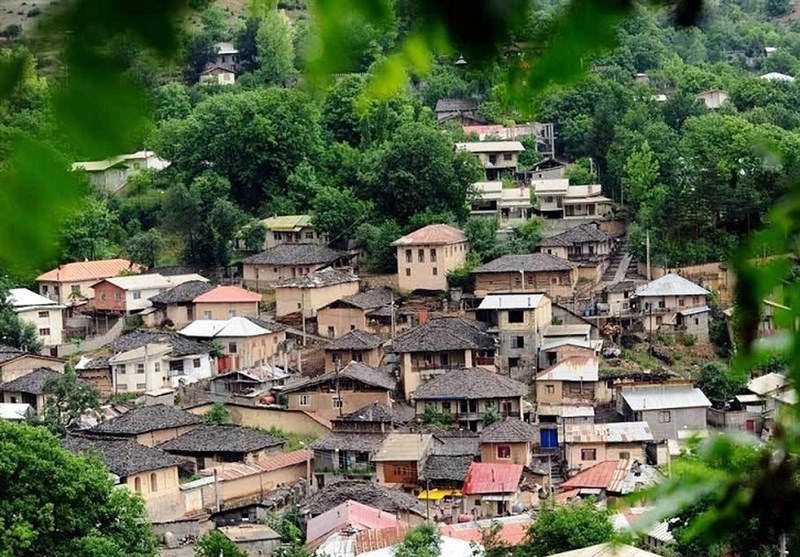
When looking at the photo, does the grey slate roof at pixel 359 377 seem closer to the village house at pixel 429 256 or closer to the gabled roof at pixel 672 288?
the village house at pixel 429 256

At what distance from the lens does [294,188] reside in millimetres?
15539

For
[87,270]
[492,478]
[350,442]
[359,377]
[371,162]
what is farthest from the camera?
[371,162]

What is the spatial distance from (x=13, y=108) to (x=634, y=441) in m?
9.63

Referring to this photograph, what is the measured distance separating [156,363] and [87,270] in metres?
2.68

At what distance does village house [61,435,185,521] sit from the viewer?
9469 millimetres

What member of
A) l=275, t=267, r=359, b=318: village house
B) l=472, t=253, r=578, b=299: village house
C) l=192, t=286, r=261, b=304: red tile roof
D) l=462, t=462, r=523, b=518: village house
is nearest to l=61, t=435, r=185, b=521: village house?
l=462, t=462, r=523, b=518: village house

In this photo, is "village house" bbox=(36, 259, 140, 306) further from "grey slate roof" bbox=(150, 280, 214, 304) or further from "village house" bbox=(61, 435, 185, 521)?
"village house" bbox=(61, 435, 185, 521)

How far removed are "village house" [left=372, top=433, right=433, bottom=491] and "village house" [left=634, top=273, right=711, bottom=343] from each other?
11.7 feet

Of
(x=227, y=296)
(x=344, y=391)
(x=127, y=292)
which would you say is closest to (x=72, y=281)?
(x=127, y=292)

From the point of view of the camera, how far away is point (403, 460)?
9969mm

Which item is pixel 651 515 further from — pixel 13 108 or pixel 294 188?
pixel 294 188

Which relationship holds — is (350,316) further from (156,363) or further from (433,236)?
(156,363)

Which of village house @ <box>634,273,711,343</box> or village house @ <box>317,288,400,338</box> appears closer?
village house @ <box>634,273,711,343</box>

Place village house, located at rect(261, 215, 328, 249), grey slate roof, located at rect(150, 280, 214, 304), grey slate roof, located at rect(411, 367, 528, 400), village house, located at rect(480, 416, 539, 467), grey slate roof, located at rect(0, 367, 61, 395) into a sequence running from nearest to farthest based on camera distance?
village house, located at rect(480, 416, 539, 467) < grey slate roof, located at rect(411, 367, 528, 400) < grey slate roof, located at rect(0, 367, 61, 395) < grey slate roof, located at rect(150, 280, 214, 304) < village house, located at rect(261, 215, 328, 249)
